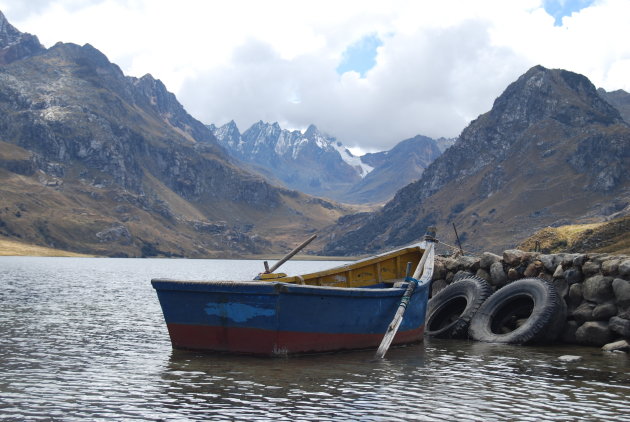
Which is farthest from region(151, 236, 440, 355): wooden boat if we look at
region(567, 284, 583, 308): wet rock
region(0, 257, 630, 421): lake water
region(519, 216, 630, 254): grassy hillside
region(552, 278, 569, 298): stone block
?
region(519, 216, 630, 254): grassy hillside

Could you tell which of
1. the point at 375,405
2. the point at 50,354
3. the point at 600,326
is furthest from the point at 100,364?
the point at 600,326

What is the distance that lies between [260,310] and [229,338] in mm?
2089

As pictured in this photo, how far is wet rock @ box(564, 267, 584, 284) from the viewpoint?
2830 centimetres

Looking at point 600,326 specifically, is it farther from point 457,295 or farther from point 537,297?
point 457,295

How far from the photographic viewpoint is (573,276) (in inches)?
1117

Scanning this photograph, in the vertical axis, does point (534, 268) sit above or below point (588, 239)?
below

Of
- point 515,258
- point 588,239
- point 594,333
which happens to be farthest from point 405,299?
point 588,239

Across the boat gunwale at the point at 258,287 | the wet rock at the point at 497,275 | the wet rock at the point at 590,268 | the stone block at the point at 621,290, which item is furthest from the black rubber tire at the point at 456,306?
the boat gunwale at the point at 258,287

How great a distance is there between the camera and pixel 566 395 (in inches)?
690

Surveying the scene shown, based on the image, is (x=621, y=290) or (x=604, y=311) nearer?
(x=621, y=290)

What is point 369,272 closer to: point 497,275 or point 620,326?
point 497,275

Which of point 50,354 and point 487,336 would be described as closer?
point 50,354

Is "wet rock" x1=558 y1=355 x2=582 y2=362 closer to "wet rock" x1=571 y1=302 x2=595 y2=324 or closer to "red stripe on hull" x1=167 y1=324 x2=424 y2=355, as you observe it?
"wet rock" x1=571 y1=302 x2=595 y2=324

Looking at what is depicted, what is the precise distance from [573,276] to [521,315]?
399cm
